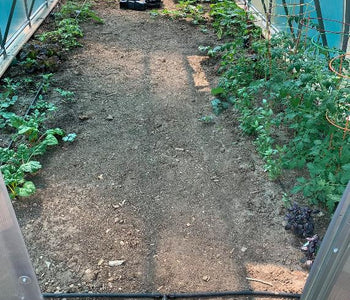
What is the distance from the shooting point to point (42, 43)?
17.2ft

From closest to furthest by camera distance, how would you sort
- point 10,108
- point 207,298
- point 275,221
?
1. point 207,298
2. point 275,221
3. point 10,108

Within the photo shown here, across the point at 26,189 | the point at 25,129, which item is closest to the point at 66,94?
the point at 25,129

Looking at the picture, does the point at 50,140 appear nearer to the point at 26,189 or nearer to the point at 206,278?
the point at 26,189

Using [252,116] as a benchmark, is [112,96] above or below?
below

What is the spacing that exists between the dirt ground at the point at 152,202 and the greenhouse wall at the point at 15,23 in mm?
763

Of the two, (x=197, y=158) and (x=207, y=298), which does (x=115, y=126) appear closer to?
(x=197, y=158)

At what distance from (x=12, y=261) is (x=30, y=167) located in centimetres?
171

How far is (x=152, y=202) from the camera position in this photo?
295 centimetres

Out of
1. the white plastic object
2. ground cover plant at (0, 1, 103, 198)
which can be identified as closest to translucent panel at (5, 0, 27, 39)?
ground cover plant at (0, 1, 103, 198)

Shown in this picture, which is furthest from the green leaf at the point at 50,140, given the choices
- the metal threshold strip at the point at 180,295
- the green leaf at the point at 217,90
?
the green leaf at the point at 217,90

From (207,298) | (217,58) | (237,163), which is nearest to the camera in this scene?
(207,298)

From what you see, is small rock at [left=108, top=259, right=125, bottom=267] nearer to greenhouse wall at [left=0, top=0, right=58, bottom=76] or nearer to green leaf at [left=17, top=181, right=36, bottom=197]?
green leaf at [left=17, top=181, right=36, bottom=197]

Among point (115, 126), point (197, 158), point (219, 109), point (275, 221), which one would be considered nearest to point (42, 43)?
point (115, 126)

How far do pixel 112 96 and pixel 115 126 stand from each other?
64 centimetres
